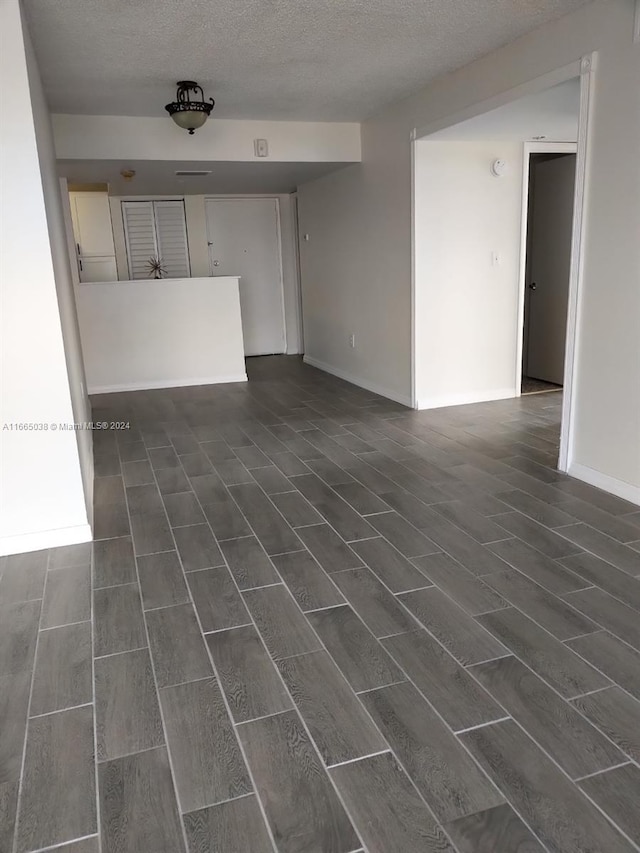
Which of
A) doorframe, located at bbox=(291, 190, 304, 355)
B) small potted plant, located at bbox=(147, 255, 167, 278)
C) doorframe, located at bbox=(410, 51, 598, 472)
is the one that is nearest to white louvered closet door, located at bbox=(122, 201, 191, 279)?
small potted plant, located at bbox=(147, 255, 167, 278)

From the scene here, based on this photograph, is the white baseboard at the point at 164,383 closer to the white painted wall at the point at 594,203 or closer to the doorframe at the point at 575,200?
the white painted wall at the point at 594,203

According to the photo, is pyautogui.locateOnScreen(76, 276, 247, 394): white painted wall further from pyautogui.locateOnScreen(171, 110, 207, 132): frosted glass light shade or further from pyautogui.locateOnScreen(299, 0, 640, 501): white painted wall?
pyautogui.locateOnScreen(171, 110, 207, 132): frosted glass light shade

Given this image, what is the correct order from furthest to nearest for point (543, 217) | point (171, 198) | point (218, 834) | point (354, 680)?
1. point (171, 198)
2. point (543, 217)
3. point (354, 680)
4. point (218, 834)

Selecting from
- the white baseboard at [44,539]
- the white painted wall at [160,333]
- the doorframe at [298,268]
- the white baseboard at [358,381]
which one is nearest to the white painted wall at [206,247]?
the doorframe at [298,268]

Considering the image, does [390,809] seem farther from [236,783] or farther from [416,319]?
[416,319]

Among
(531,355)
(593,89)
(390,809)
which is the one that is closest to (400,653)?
(390,809)

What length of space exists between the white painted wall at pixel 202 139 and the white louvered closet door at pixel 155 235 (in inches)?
113

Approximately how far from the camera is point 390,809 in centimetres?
145

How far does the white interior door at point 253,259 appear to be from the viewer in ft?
26.7

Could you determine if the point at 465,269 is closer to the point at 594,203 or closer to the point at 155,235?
the point at 594,203

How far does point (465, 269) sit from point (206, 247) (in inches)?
161

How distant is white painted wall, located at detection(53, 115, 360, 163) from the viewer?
482 cm

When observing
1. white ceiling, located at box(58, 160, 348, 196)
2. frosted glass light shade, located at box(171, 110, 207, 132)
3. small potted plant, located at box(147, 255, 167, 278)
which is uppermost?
frosted glass light shade, located at box(171, 110, 207, 132)

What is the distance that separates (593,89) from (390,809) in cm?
314
